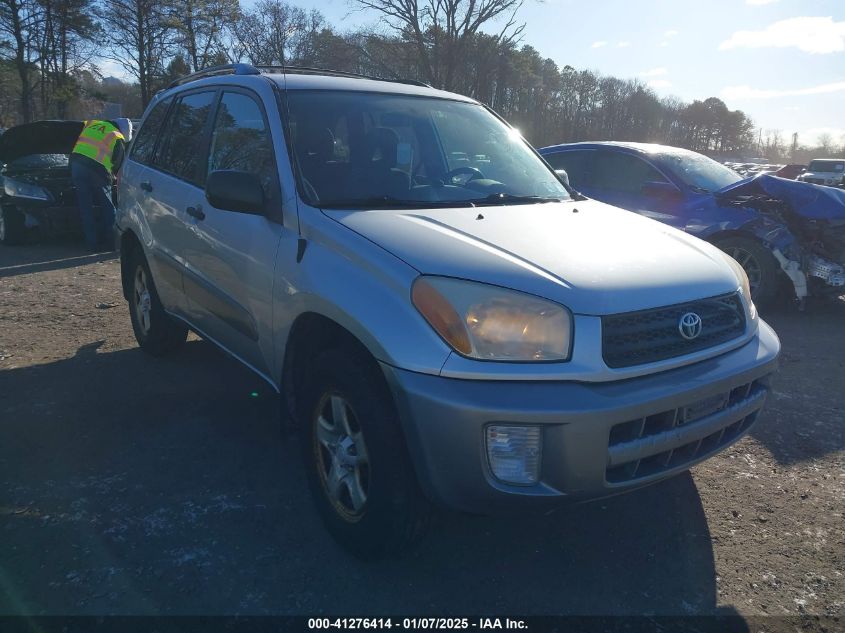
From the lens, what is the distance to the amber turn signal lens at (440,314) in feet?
7.13

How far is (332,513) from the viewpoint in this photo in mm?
2686

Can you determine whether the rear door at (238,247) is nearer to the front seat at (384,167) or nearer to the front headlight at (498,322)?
the front seat at (384,167)

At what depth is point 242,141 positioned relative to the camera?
137 inches

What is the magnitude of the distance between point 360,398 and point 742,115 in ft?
230

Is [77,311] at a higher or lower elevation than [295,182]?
lower

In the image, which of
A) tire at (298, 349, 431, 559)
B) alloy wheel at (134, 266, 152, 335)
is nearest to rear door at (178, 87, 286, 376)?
tire at (298, 349, 431, 559)

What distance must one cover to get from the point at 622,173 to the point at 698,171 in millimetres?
807

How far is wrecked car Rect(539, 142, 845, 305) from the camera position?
629 cm

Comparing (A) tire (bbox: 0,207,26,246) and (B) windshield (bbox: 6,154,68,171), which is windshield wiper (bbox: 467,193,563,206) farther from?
(B) windshield (bbox: 6,154,68,171)

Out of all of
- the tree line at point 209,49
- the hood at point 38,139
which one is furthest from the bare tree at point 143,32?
the hood at point 38,139

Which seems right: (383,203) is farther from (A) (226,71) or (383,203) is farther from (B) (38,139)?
(B) (38,139)

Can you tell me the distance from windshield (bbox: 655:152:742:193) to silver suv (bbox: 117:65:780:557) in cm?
381

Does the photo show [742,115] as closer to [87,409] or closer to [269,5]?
[269,5]

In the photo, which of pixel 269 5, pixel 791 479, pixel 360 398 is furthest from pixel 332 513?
pixel 269 5
